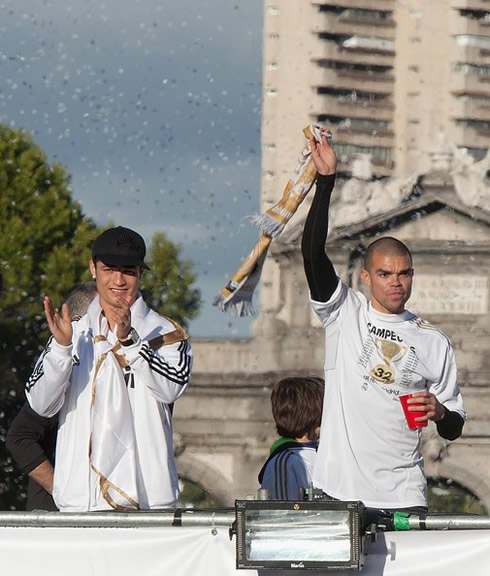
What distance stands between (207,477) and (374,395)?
94.4 feet

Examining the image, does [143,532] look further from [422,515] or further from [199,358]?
[199,358]

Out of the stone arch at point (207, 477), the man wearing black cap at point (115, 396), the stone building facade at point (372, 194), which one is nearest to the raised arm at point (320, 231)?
the man wearing black cap at point (115, 396)

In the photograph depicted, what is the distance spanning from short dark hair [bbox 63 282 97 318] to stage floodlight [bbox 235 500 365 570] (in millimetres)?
1757

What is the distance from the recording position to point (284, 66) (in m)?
38.7

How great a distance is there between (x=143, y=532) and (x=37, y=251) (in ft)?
78.9

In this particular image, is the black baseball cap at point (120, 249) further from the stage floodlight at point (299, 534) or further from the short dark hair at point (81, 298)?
the stage floodlight at point (299, 534)

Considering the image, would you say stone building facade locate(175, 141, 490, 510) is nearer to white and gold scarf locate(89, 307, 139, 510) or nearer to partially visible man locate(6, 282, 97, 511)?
partially visible man locate(6, 282, 97, 511)

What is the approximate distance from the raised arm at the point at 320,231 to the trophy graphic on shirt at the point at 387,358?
0.23 metres

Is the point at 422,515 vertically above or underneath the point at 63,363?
underneath

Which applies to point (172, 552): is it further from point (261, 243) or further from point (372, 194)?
point (372, 194)

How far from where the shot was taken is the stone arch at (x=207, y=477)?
111ft

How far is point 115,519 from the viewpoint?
5.16m

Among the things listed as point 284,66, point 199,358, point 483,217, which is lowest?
point 199,358

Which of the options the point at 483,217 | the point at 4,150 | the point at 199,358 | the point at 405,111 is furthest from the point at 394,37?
the point at 4,150
